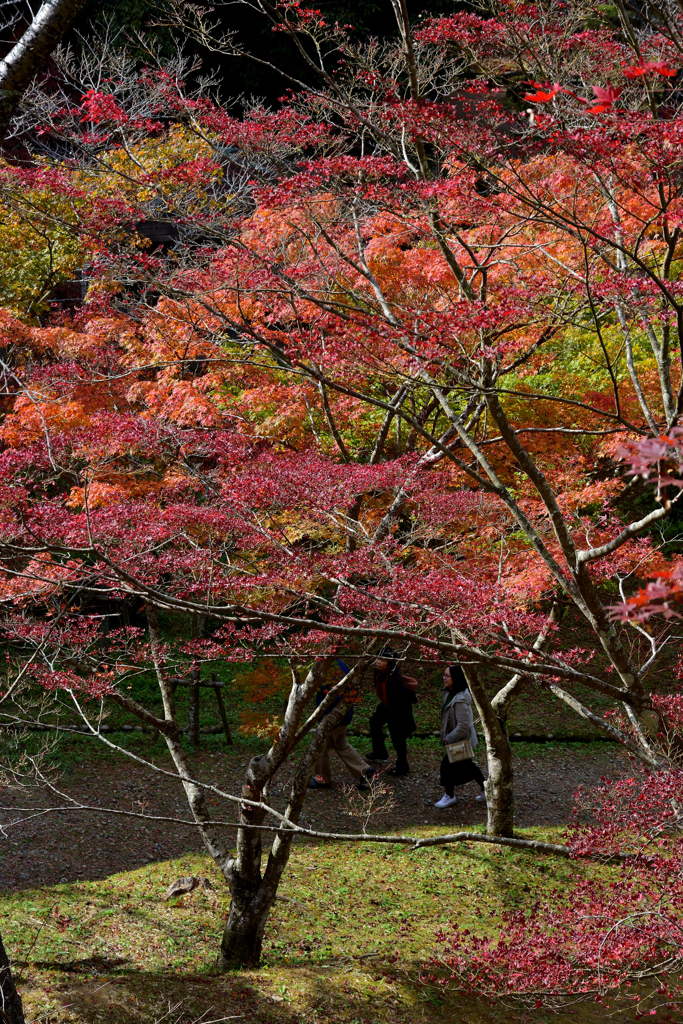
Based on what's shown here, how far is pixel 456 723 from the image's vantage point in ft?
28.5

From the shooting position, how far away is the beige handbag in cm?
859

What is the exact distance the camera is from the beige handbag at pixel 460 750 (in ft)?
28.2

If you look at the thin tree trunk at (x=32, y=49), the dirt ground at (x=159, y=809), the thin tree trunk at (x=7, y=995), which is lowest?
the dirt ground at (x=159, y=809)

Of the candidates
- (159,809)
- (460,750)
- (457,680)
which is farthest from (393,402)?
(159,809)

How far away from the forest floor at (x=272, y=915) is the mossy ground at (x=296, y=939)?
17 mm

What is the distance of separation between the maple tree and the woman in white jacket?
1.78 feet

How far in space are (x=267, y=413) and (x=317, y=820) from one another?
14.7ft

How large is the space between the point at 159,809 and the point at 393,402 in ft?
19.0

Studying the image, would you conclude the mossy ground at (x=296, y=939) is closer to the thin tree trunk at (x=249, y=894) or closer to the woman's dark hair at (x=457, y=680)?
the thin tree trunk at (x=249, y=894)

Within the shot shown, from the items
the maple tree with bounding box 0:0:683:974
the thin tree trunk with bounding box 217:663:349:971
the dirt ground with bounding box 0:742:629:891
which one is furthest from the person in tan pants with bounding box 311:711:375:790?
the thin tree trunk with bounding box 217:663:349:971

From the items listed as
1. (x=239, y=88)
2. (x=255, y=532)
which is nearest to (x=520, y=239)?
(x=255, y=532)

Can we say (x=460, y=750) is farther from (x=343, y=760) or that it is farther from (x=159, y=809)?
(x=159, y=809)

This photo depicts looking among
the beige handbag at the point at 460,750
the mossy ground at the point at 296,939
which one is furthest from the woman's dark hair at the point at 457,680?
the mossy ground at the point at 296,939

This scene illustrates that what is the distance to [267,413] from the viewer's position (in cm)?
866
